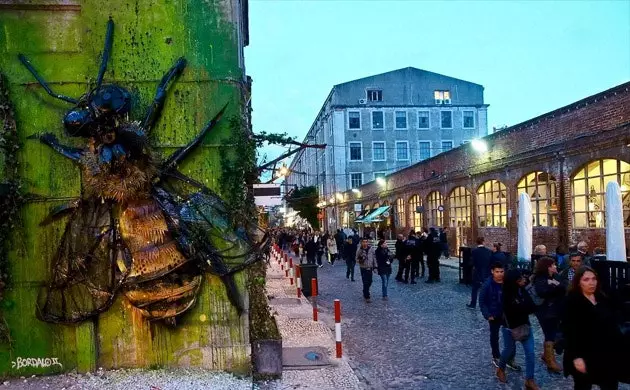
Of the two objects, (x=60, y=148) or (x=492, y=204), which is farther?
(x=492, y=204)

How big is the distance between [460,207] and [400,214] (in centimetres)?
1173

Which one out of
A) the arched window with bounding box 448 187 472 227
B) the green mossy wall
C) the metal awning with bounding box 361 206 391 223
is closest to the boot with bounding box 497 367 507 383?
the green mossy wall

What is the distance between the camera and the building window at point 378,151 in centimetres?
6188

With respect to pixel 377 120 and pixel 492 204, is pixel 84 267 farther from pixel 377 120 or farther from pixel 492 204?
pixel 377 120

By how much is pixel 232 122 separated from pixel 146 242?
1.87m

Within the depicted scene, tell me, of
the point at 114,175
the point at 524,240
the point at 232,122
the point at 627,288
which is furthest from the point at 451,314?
the point at 114,175

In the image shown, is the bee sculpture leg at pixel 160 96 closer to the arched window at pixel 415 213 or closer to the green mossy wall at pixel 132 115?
the green mossy wall at pixel 132 115

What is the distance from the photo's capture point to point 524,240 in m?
14.5

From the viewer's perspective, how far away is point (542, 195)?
72.8 feet

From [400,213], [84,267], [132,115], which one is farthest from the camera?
[400,213]

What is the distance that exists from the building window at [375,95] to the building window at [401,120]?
2481 millimetres

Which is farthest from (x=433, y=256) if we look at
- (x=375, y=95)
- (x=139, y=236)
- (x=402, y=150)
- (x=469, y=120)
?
(x=469, y=120)

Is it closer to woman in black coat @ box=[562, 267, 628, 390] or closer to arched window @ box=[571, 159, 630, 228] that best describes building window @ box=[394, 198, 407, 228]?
arched window @ box=[571, 159, 630, 228]

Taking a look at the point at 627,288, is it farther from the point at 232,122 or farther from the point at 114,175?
the point at 114,175
